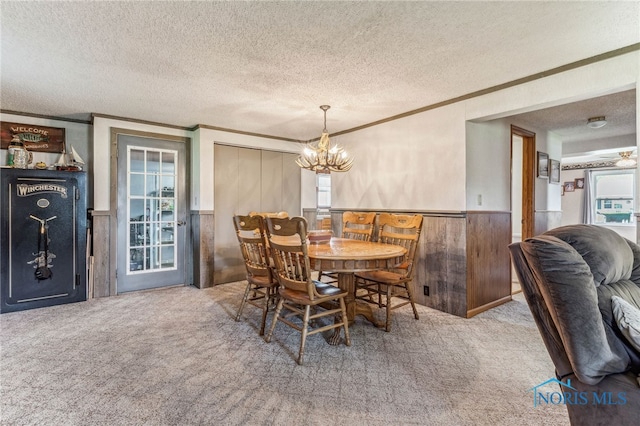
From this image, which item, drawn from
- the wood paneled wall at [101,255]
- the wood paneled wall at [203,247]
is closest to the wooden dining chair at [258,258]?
the wood paneled wall at [203,247]

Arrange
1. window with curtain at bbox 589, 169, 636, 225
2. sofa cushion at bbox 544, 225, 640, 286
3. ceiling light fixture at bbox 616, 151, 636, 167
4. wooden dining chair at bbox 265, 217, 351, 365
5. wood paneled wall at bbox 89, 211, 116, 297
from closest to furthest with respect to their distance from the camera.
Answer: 1. sofa cushion at bbox 544, 225, 640, 286
2. wooden dining chair at bbox 265, 217, 351, 365
3. wood paneled wall at bbox 89, 211, 116, 297
4. ceiling light fixture at bbox 616, 151, 636, 167
5. window with curtain at bbox 589, 169, 636, 225

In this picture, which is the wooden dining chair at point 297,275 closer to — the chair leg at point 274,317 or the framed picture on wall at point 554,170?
the chair leg at point 274,317

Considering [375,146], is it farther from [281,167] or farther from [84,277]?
[84,277]

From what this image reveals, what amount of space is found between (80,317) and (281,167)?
3253mm

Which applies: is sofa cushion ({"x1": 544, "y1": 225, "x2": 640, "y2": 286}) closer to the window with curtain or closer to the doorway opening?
the doorway opening

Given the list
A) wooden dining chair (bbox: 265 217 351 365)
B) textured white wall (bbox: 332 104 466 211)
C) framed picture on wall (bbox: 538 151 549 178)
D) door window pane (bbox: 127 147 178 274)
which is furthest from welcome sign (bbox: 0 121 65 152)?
framed picture on wall (bbox: 538 151 549 178)

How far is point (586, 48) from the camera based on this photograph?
218 centimetres

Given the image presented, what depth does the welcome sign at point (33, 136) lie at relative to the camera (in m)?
3.57

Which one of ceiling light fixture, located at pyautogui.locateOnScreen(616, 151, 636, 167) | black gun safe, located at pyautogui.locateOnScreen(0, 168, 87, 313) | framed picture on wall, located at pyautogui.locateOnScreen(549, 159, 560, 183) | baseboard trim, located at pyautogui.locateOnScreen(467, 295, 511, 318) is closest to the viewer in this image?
baseboard trim, located at pyautogui.locateOnScreen(467, 295, 511, 318)

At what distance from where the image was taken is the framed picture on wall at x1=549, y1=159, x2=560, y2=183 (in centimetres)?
448

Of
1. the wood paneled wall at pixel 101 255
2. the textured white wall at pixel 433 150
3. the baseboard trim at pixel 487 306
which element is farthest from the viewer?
the wood paneled wall at pixel 101 255

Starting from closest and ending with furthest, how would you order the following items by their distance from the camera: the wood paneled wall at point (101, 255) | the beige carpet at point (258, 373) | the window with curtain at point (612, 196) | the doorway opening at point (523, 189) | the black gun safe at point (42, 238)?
the beige carpet at point (258, 373) < the black gun safe at point (42, 238) < the wood paneled wall at point (101, 255) < the doorway opening at point (523, 189) < the window with curtain at point (612, 196)

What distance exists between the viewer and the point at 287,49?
219 centimetres

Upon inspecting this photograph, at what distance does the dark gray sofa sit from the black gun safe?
4348 millimetres
